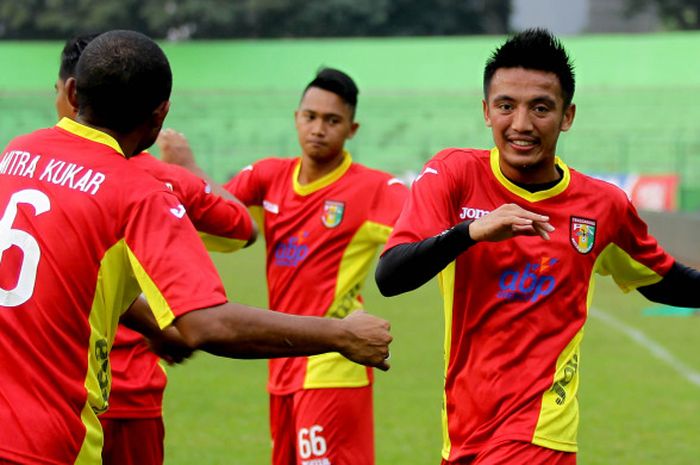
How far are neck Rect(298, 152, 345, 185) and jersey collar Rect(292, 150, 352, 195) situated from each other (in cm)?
2

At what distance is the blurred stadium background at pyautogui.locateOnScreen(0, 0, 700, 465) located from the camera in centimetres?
1970

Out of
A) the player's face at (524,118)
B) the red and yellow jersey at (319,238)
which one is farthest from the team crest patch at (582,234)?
the red and yellow jersey at (319,238)

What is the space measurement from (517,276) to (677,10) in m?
54.3

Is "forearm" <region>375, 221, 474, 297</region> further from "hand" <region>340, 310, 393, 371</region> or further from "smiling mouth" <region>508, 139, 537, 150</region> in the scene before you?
"smiling mouth" <region>508, 139, 537, 150</region>

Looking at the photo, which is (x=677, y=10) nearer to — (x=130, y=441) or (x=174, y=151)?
(x=174, y=151)

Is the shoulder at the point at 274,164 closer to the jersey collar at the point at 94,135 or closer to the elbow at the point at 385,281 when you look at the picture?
the elbow at the point at 385,281

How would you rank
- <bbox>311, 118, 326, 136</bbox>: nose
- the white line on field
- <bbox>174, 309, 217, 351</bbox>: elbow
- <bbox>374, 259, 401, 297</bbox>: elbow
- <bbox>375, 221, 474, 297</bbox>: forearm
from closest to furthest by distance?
<bbox>174, 309, 217, 351</bbox>: elbow, <bbox>375, 221, 474, 297</bbox>: forearm, <bbox>374, 259, 401, 297</bbox>: elbow, <bbox>311, 118, 326, 136</bbox>: nose, the white line on field

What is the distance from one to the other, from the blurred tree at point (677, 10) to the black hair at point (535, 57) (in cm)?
5301

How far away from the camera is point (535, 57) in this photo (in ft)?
18.1

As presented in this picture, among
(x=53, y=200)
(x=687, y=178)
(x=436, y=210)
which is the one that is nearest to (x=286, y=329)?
(x=53, y=200)

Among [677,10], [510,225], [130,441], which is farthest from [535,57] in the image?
[677,10]

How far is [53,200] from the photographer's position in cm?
434

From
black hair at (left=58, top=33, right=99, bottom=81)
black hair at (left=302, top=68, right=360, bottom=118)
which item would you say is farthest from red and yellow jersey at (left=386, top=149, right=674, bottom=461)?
black hair at (left=302, top=68, right=360, bottom=118)

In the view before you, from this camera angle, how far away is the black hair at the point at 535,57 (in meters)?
5.52
